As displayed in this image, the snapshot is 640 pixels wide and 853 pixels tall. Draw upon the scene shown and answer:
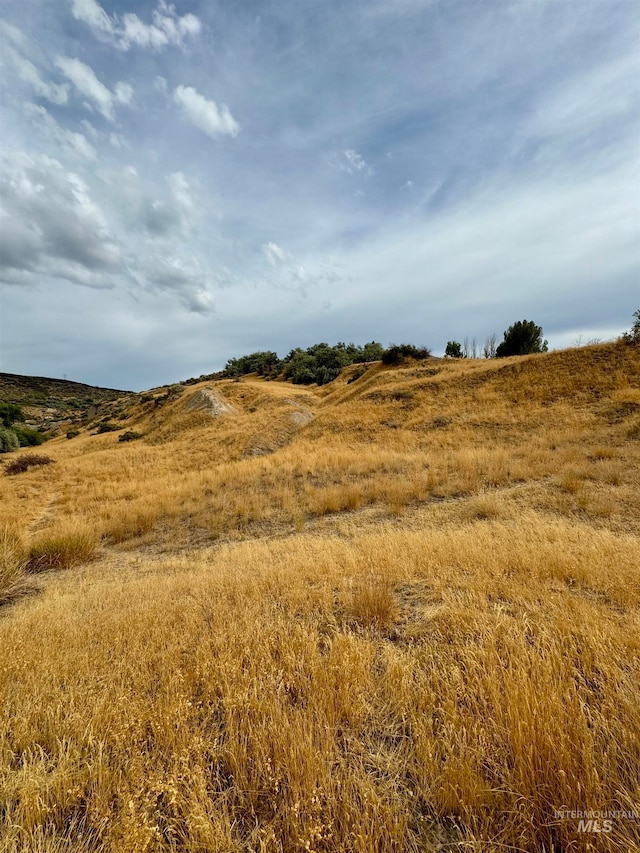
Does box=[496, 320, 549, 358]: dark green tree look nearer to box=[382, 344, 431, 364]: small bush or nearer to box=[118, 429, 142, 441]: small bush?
box=[382, 344, 431, 364]: small bush

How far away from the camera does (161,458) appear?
2023 centimetres

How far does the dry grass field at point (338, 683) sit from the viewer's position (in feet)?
5.46

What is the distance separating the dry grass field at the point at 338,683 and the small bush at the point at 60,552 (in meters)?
0.04

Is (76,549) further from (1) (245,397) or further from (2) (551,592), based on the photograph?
(1) (245,397)

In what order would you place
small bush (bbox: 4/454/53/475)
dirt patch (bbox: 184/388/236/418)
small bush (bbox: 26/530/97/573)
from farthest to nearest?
dirt patch (bbox: 184/388/236/418)
small bush (bbox: 4/454/53/475)
small bush (bbox: 26/530/97/573)

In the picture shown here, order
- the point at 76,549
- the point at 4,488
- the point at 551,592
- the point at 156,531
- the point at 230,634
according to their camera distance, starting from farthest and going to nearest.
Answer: the point at 4,488 < the point at 156,531 < the point at 76,549 < the point at 551,592 < the point at 230,634

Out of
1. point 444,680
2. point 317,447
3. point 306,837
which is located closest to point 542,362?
point 317,447

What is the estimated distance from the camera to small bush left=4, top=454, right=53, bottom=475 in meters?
18.1

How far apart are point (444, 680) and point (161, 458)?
823 inches

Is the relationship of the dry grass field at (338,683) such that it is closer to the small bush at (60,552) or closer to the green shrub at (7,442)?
the small bush at (60,552)

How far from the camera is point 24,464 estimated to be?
18.7 metres

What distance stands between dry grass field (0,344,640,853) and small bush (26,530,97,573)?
41 mm

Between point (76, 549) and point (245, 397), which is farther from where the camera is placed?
point (245, 397)

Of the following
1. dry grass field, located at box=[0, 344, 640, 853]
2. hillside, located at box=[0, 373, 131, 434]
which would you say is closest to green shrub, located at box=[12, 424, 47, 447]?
hillside, located at box=[0, 373, 131, 434]
